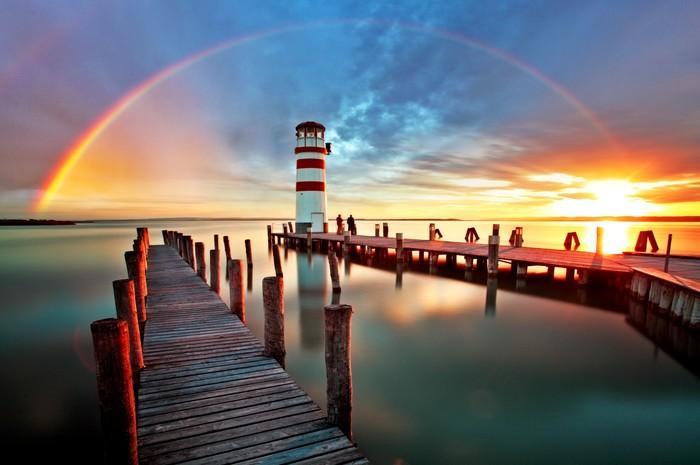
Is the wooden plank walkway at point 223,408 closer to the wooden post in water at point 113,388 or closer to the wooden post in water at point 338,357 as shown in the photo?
the wooden post in water at point 338,357

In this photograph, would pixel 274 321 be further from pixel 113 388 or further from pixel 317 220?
pixel 317 220

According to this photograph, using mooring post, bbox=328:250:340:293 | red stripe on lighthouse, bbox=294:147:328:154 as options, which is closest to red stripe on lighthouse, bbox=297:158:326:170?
red stripe on lighthouse, bbox=294:147:328:154

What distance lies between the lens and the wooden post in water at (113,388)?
2873 mm

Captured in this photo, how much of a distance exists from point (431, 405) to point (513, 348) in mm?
3774

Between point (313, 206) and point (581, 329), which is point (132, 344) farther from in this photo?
point (313, 206)

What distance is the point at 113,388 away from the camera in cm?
291

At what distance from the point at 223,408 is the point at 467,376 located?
5000mm

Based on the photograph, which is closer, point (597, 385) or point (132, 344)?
point (132, 344)

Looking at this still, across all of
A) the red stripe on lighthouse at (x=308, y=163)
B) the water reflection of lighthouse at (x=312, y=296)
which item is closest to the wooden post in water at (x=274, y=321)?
the water reflection of lighthouse at (x=312, y=296)

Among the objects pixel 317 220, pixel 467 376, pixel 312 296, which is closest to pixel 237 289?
pixel 467 376

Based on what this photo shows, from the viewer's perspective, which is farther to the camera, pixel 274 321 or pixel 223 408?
pixel 274 321

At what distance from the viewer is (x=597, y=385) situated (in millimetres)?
6695

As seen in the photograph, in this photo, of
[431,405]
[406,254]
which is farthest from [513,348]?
[406,254]

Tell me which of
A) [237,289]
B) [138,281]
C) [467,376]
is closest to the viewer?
[467,376]
